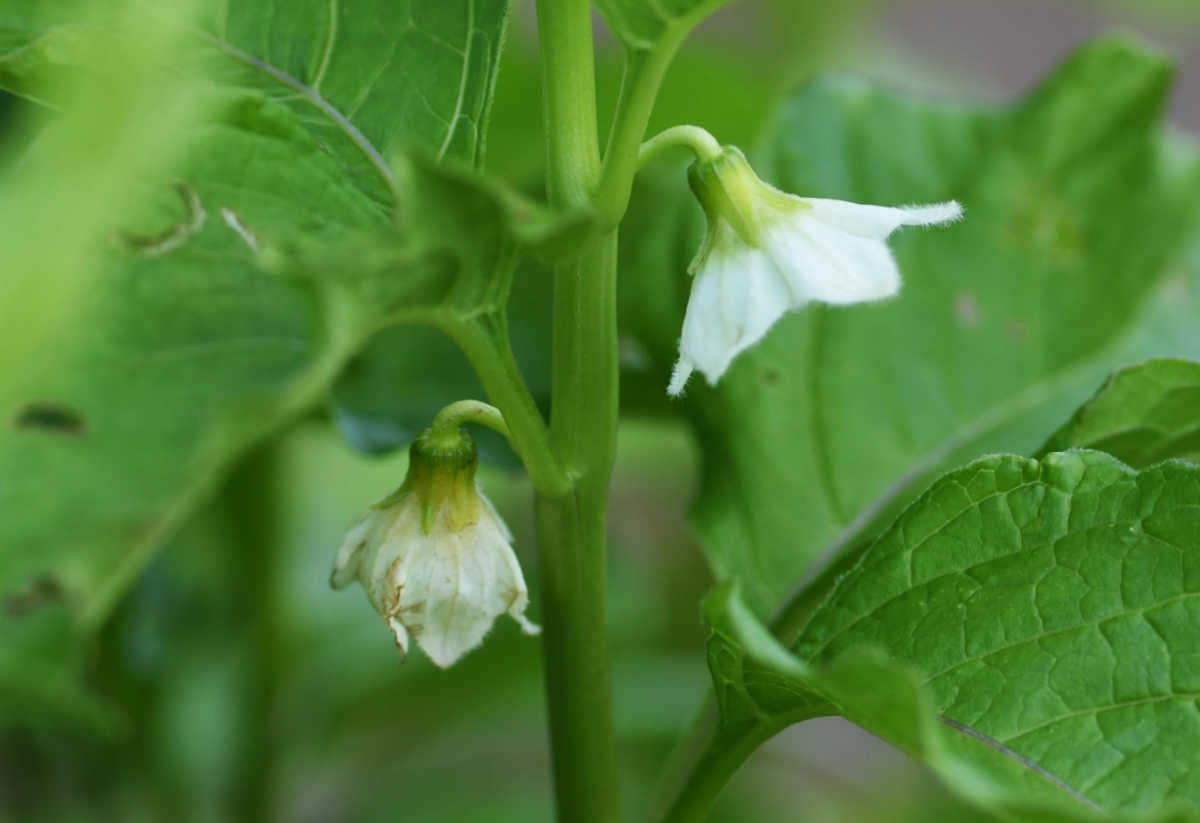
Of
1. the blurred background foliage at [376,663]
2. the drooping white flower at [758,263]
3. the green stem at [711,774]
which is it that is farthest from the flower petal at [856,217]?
the blurred background foliage at [376,663]

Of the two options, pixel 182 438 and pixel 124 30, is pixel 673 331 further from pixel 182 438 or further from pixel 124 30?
pixel 124 30

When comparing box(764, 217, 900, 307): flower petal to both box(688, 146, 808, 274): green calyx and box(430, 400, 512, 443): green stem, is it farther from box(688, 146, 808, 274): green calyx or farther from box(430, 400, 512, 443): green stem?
box(430, 400, 512, 443): green stem

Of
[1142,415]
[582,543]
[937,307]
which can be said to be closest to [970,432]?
[937,307]

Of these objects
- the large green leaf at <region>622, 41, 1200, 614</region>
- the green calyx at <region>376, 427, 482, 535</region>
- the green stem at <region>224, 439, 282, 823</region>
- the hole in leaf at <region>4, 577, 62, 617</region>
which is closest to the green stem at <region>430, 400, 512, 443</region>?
the green calyx at <region>376, 427, 482, 535</region>

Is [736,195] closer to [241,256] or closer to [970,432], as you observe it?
[241,256]

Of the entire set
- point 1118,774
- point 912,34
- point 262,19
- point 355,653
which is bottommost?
point 355,653

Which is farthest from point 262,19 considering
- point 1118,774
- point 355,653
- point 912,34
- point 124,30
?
point 912,34

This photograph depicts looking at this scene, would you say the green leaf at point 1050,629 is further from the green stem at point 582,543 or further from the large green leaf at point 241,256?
the large green leaf at point 241,256
